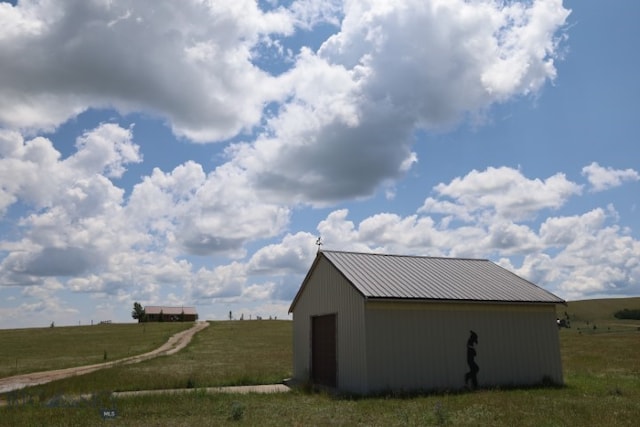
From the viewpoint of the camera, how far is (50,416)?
14383mm

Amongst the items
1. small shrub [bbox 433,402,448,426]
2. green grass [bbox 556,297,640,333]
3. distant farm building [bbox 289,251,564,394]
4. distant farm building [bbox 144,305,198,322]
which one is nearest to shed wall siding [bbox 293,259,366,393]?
distant farm building [bbox 289,251,564,394]

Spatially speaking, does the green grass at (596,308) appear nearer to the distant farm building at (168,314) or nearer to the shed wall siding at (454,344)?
the distant farm building at (168,314)

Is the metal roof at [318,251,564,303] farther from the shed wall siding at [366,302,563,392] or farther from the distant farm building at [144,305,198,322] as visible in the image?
the distant farm building at [144,305,198,322]

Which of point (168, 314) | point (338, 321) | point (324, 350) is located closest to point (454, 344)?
point (338, 321)

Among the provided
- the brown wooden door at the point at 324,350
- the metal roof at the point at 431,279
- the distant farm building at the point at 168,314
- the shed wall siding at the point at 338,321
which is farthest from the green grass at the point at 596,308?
the brown wooden door at the point at 324,350

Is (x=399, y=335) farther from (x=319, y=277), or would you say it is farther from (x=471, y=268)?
(x=471, y=268)

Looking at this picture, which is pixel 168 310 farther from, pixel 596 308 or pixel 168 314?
pixel 596 308

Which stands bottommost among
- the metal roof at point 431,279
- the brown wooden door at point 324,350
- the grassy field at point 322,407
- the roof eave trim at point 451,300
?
the grassy field at point 322,407

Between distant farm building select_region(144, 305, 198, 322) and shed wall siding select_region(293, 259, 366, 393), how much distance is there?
4085 inches

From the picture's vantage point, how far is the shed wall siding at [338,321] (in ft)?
63.7

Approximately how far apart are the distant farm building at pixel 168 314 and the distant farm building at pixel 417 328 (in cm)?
10461

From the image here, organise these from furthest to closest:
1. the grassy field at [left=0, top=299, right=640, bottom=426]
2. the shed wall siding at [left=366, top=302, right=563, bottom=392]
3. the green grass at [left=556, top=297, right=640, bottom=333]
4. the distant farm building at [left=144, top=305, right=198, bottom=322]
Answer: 1. the green grass at [left=556, top=297, right=640, bottom=333]
2. the distant farm building at [left=144, top=305, right=198, bottom=322]
3. the shed wall siding at [left=366, top=302, right=563, bottom=392]
4. the grassy field at [left=0, top=299, right=640, bottom=426]

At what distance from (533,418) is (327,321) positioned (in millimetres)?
9909

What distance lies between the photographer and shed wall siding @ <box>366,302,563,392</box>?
63.0ft
